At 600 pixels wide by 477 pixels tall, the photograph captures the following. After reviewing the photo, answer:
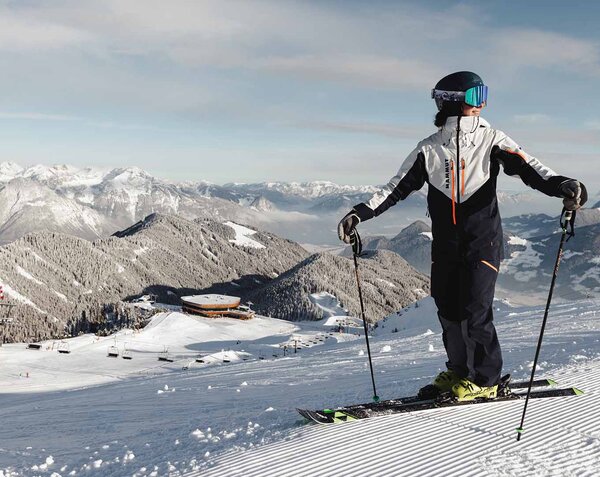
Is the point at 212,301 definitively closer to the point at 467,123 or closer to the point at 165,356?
the point at 165,356

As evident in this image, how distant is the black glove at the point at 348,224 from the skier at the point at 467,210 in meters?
0.01

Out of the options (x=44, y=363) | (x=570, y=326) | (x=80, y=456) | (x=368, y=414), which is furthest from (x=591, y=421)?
(x=44, y=363)

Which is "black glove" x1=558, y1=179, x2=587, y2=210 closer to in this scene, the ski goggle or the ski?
the ski goggle

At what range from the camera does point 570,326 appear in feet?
51.5

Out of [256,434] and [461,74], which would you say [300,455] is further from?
[461,74]

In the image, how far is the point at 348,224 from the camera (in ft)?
20.6

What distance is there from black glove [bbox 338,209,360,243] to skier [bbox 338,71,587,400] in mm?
12

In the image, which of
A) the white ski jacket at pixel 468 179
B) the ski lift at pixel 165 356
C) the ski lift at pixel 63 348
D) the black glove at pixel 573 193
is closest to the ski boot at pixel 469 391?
the white ski jacket at pixel 468 179

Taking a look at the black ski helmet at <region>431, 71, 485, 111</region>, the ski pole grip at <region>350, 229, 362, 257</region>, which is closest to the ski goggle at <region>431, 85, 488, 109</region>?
the black ski helmet at <region>431, 71, 485, 111</region>

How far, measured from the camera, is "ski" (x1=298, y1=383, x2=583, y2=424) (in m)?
5.78

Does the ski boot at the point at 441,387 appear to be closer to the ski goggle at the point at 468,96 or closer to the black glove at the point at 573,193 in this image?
the black glove at the point at 573,193

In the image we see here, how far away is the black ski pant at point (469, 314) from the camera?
6027mm

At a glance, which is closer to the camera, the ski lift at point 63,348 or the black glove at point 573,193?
the black glove at point 573,193

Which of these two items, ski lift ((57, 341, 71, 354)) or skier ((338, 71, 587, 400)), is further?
ski lift ((57, 341, 71, 354))
